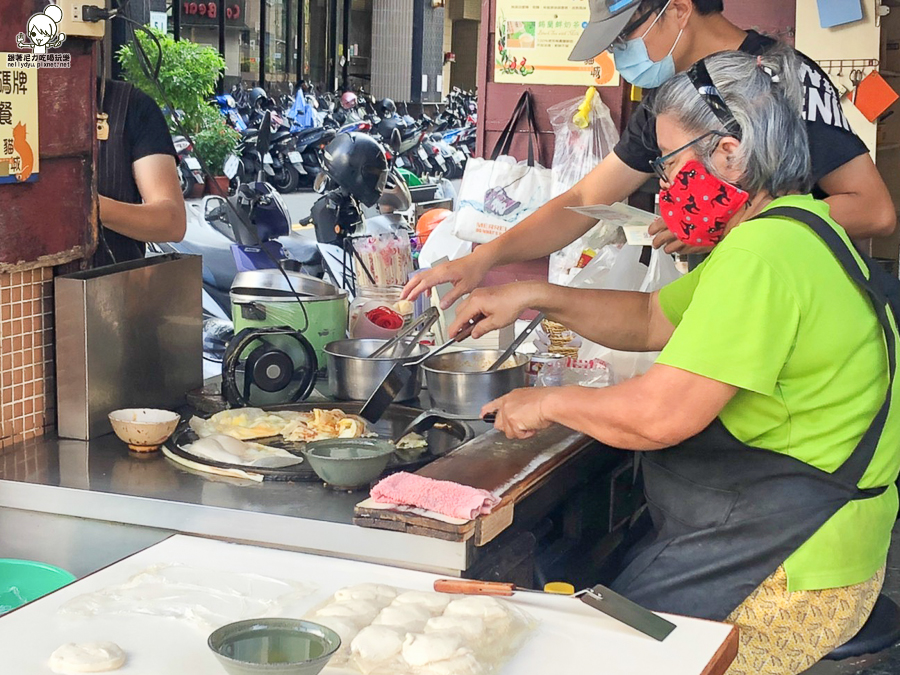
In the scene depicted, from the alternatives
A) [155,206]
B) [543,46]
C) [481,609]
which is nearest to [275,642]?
[481,609]

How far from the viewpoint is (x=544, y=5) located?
14.7 feet

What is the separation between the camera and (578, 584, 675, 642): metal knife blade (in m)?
1.53

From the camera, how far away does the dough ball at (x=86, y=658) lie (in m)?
1.34

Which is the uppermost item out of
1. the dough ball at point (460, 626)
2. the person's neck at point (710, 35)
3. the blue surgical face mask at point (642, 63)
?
the person's neck at point (710, 35)

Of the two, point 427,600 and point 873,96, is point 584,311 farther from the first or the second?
point 873,96

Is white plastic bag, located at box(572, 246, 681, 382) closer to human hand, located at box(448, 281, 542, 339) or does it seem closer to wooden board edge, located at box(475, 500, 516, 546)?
human hand, located at box(448, 281, 542, 339)

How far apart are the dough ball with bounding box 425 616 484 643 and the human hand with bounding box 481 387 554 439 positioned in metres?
0.53

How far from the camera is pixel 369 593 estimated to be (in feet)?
5.22

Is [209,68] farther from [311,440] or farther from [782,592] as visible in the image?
[782,592]

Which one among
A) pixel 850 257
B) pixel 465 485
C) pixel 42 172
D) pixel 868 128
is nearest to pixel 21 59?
pixel 42 172

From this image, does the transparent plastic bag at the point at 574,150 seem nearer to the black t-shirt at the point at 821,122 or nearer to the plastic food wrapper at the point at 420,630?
the black t-shirt at the point at 821,122

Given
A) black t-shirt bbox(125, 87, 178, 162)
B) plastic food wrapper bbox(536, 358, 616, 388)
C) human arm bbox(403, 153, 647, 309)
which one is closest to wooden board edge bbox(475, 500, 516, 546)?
plastic food wrapper bbox(536, 358, 616, 388)

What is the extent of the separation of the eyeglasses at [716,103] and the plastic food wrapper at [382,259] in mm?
1684

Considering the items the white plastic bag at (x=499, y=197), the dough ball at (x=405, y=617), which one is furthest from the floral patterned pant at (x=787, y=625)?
the white plastic bag at (x=499, y=197)
